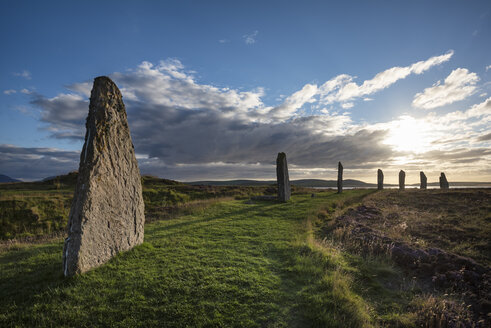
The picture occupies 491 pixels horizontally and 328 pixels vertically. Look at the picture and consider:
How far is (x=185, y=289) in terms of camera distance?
17.7 feet

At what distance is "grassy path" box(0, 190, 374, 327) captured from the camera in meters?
4.55

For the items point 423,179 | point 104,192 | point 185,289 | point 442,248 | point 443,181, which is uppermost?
point 423,179

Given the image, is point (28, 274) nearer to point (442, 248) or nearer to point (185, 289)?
point (185, 289)

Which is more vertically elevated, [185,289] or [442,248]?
[185,289]

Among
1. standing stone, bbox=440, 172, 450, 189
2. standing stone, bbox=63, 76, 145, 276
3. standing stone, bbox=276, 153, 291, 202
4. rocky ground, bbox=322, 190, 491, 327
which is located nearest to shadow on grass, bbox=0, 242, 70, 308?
standing stone, bbox=63, 76, 145, 276

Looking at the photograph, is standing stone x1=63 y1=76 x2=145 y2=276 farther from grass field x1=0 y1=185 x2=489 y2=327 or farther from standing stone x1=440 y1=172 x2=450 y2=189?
standing stone x1=440 y1=172 x2=450 y2=189

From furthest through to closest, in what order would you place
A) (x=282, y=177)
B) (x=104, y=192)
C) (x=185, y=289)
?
(x=282, y=177), (x=104, y=192), (x=185, y=289)

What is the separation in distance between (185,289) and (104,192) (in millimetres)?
4215

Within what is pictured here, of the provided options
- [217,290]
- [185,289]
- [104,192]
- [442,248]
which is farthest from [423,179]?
[104,192]

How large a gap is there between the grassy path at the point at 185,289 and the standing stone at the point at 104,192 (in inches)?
20.0

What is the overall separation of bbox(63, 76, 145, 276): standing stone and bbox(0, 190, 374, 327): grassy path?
0.51 meters

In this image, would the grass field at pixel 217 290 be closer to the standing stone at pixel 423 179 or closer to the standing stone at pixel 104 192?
the standing stone at pixel 104 192

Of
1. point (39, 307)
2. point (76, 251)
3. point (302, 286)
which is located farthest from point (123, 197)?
point (302, 286)

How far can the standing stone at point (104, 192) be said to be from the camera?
6.23 metres
